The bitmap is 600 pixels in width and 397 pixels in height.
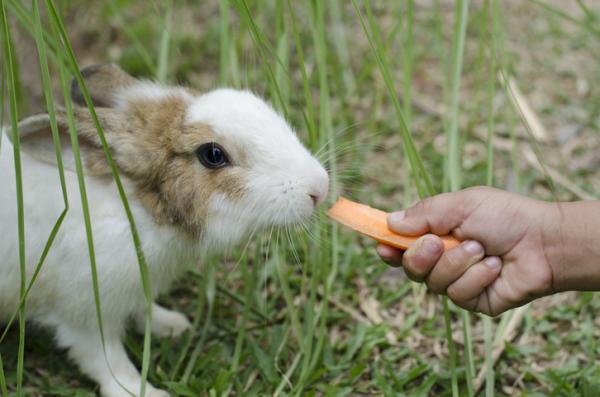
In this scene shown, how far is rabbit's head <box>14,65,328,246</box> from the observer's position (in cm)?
270

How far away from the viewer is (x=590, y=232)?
8.22ft

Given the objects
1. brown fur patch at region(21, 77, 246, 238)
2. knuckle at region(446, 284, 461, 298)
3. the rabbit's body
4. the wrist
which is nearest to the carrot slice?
knuckle at region(446, 284, 461, 298)

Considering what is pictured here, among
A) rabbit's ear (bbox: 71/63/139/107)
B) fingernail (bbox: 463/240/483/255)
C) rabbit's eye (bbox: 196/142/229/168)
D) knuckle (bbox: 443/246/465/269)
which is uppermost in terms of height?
rabbit's ear (bbox: 71/63/139/107)

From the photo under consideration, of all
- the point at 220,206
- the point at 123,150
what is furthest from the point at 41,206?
the point at 220,206

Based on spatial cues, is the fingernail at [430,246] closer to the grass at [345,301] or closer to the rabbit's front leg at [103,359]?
the grass at [345,301]

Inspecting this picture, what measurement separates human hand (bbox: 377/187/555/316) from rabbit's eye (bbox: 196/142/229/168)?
72 cm

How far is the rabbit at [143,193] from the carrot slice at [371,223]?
22cm

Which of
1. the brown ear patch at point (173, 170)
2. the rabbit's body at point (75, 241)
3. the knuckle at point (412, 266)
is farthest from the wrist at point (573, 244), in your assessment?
the rabbit's body at point (75, 241)

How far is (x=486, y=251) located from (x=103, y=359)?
5.17 feet

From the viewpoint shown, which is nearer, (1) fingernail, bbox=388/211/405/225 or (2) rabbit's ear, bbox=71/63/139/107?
(1) fingernail, bbox=388/211/405/225

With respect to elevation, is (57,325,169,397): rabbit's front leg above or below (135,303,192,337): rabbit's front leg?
below

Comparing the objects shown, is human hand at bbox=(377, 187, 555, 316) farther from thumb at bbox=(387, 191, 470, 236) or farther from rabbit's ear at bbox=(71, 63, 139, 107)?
rabbit's ear at bbox=(71, 63, 139, 107)

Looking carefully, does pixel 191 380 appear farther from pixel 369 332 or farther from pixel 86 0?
pixel 86 0

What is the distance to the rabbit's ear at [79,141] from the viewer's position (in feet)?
9.41
